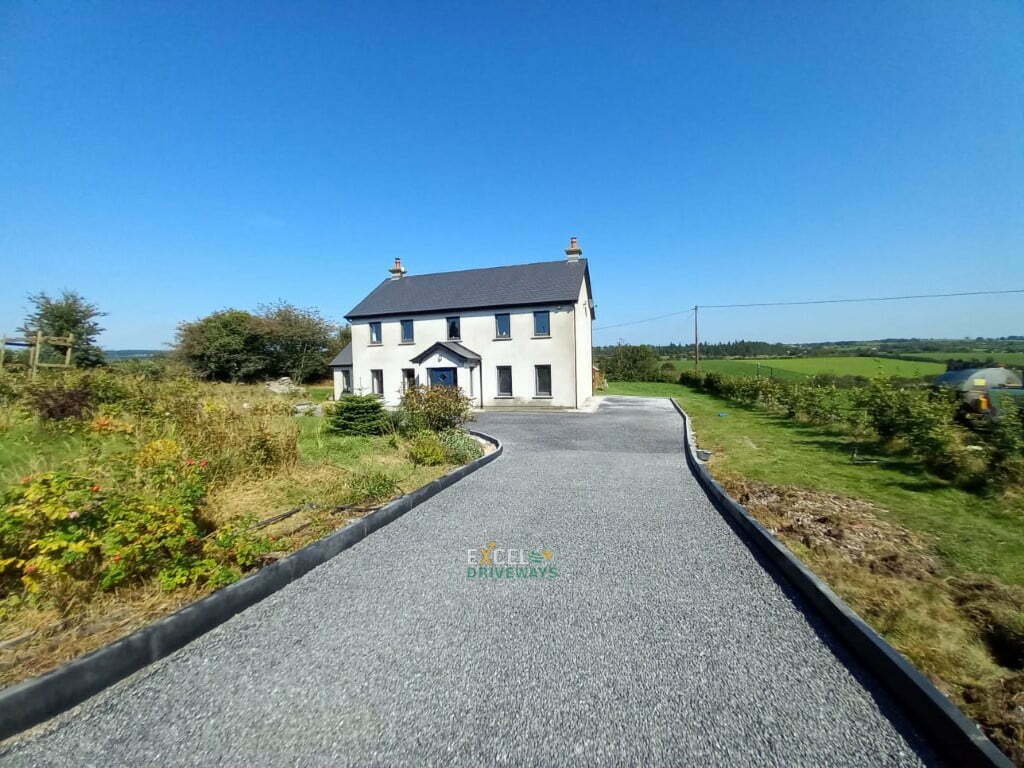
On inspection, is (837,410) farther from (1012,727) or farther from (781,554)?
(1012,727)

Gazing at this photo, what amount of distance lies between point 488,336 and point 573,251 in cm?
700

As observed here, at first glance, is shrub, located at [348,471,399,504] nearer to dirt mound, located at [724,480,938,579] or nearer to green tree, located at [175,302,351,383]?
dirt mound, located at [724,480,938,579]

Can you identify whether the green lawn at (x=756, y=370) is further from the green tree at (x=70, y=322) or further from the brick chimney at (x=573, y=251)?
the green tree at (x=70, y=322)

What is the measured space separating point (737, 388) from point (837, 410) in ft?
32.0

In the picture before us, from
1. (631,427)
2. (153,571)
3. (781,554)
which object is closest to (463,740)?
(153,571)

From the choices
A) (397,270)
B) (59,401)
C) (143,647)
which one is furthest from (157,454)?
(397,270)

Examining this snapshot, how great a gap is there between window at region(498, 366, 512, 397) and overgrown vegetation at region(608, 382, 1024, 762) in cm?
1299

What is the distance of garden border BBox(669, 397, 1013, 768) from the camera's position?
192 cm

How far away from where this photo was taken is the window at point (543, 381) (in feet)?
66.7

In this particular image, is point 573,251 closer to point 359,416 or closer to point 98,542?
point 359,416

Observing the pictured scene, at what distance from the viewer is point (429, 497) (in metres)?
6.38

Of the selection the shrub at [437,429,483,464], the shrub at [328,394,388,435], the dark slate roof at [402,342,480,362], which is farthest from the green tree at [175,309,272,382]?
the shrub at [437,429,483,464]

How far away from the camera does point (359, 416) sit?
433 inches

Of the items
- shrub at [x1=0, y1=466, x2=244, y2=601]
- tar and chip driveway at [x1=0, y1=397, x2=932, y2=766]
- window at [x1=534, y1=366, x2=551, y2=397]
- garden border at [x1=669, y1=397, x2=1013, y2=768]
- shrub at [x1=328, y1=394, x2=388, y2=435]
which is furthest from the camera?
window at [x1=534, y1=366, x2=551, y2=397]
